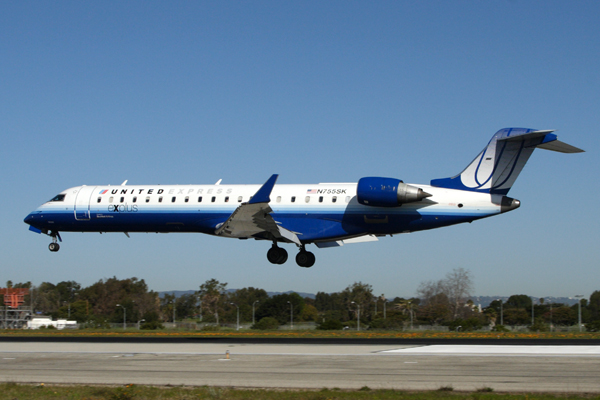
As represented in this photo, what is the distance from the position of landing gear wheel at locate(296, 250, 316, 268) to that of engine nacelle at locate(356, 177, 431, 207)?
16.8ft

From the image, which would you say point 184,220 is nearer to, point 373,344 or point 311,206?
point 311,206

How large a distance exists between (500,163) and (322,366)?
13.9 m

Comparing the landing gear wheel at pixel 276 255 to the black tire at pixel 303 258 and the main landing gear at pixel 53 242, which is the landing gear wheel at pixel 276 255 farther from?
the main landing gear at pixel 53 242

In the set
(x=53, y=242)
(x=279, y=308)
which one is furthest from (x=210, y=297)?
(x=53, y=242)

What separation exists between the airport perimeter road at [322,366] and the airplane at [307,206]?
709 centimetres

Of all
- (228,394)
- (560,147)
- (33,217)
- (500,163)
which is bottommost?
(228,394)

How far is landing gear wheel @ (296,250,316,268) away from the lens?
29.9 metres

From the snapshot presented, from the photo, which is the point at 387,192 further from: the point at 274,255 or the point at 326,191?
the point at 274,255

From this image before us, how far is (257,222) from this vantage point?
27.1 metres

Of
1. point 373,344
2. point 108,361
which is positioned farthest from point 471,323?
point 108,361

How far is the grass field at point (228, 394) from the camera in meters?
12.3

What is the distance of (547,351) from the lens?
752 inches

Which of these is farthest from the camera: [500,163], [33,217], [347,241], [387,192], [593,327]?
[593,327]

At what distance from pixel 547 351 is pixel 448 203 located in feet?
28.9
